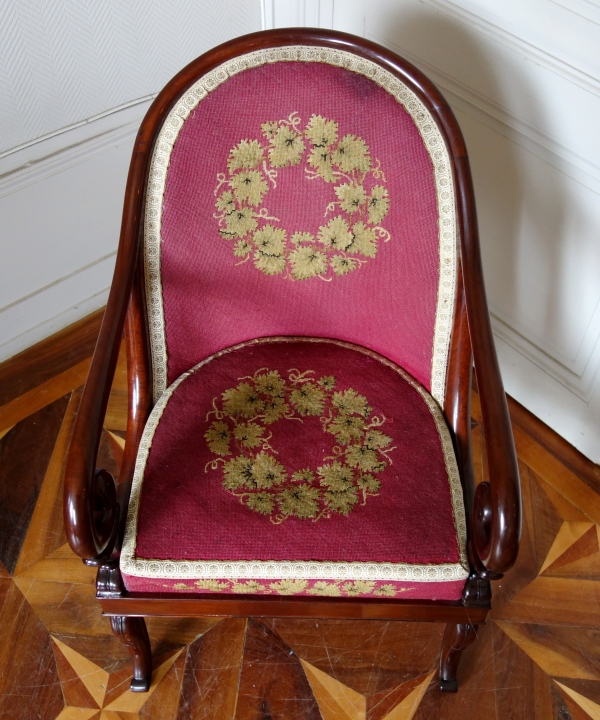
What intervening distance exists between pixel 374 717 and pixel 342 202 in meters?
0.67

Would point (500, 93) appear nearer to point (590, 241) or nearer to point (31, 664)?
point (590, 241)

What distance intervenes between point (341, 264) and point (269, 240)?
0.32 ft

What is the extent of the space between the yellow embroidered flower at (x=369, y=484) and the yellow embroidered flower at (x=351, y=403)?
95mm

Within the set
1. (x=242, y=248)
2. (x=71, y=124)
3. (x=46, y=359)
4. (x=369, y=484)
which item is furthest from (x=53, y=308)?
(x=369, y=484)

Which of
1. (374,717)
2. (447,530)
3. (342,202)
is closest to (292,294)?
(342,202)

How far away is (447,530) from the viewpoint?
75 cm

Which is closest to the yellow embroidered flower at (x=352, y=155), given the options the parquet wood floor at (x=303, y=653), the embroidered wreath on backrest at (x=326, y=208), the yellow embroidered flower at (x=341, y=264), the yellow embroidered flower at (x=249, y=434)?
the embroidered wreath on backrest at (x=326, y=208)

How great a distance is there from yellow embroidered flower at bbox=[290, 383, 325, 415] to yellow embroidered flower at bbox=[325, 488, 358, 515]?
4.7 inches

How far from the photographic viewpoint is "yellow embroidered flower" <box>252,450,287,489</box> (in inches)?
31.5

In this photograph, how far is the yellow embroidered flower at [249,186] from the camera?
87 cm

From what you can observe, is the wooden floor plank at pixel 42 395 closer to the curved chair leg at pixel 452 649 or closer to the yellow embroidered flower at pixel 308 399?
the yellow embroidered flower at pixel 308 399

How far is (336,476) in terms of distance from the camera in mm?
803

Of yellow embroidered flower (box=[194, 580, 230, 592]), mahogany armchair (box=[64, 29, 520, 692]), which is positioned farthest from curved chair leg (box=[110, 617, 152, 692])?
yellow embroidered flower (box=[194, 580, 230, 592])

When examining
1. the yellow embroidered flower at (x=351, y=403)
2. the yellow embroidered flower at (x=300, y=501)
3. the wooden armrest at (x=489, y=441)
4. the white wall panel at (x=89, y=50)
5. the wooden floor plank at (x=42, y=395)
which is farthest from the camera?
the wooden floor plank at (x=42, y=395)
